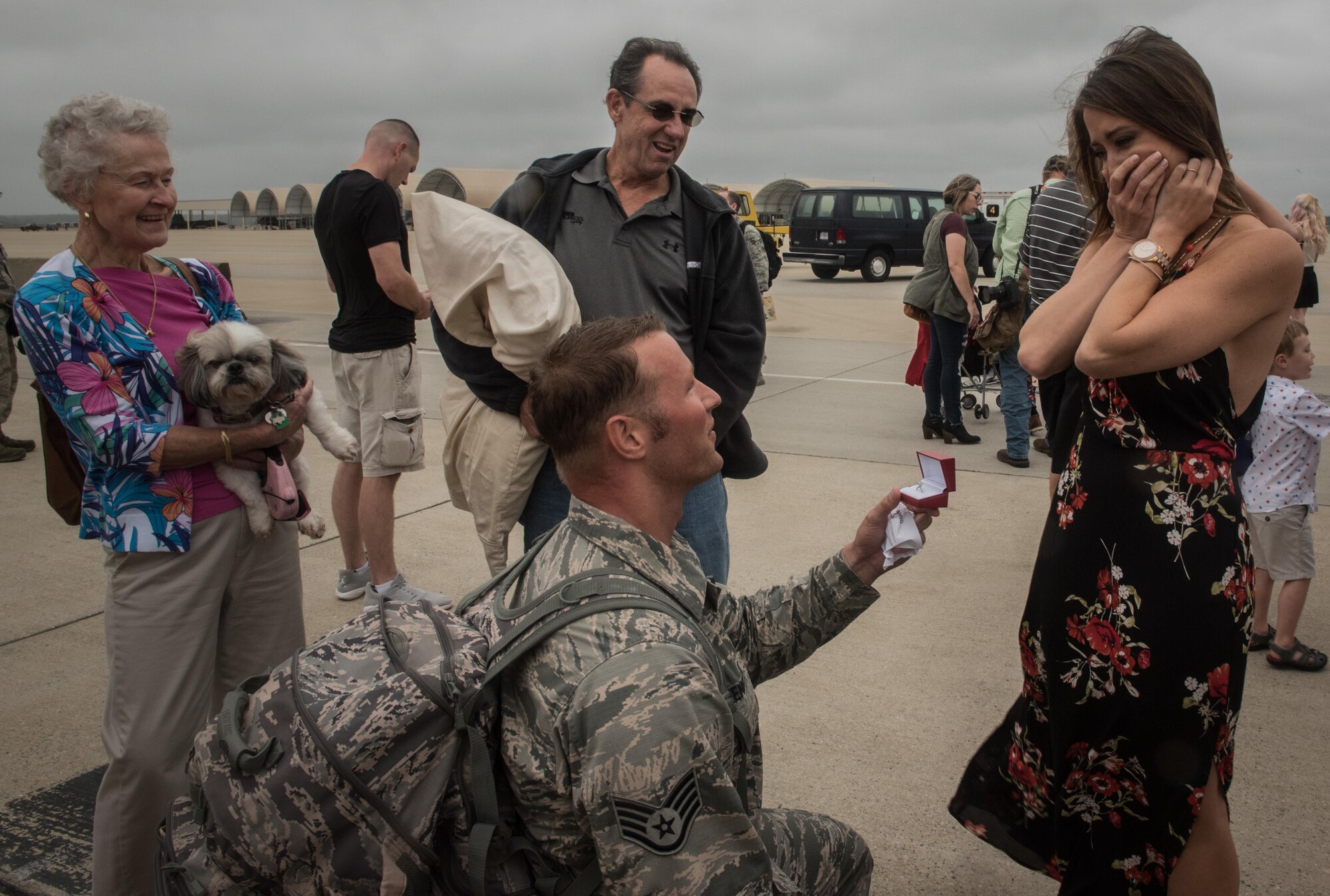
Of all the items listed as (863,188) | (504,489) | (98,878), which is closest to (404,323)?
(504,489)

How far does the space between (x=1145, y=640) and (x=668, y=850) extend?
3.81ft

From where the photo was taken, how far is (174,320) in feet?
8.15

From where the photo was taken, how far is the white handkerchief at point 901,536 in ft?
6.32

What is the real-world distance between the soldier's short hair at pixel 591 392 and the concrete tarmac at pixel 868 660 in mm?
1613

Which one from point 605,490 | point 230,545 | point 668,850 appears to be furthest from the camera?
point 230,545

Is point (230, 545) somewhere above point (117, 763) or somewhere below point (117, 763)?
above

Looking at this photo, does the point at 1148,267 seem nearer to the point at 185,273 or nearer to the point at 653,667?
the point at 653,667

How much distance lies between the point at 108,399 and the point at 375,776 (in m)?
1.29

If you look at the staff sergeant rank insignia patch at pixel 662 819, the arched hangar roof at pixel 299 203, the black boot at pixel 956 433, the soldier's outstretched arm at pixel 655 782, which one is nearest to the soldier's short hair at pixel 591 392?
the soldier's outstretched arm at pixel 655 782

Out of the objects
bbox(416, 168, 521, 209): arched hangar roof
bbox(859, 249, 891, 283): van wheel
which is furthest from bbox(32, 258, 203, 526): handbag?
bbox(416, 168, 521, 209): arched hangar roof

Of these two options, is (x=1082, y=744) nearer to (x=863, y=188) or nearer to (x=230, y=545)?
(x=230, y=545)

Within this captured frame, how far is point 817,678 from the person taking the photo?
3.77 m

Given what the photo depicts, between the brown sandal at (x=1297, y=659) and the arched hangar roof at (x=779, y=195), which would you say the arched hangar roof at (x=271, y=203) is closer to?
the arched hangar roof at (x=779, y=195)

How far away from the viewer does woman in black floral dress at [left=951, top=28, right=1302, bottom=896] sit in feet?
6.52
